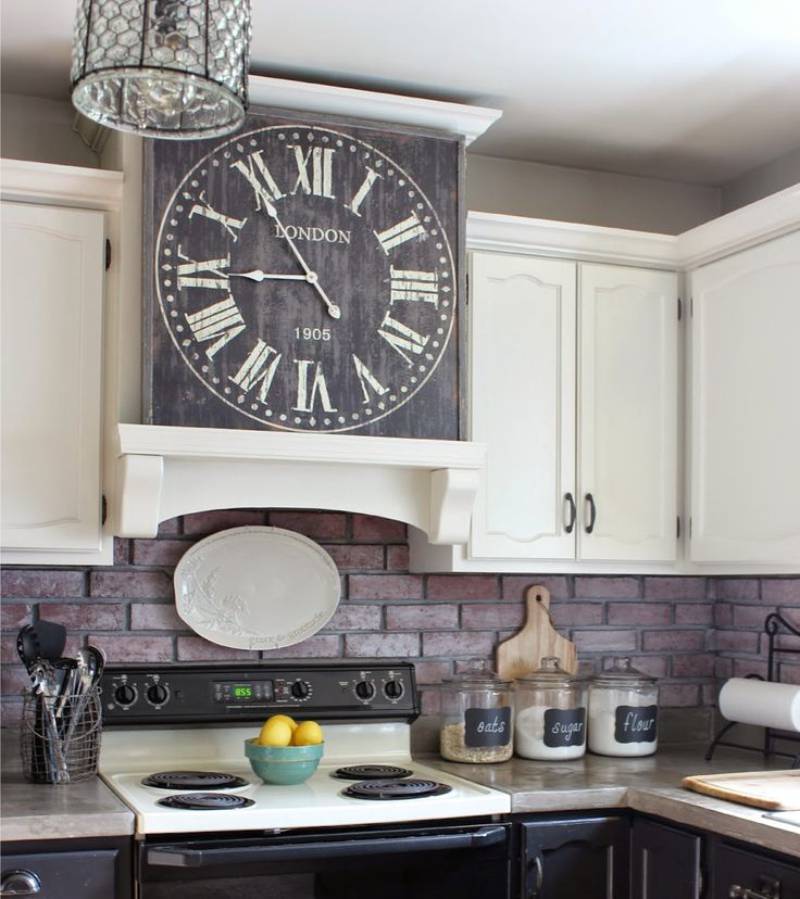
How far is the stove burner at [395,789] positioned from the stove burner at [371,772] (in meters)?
0.09

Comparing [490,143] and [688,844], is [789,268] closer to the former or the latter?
[490,143]

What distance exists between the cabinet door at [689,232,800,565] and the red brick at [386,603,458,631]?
2.07ft

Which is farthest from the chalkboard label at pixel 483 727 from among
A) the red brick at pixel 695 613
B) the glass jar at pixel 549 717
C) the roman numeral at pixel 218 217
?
the roman numeral at pixel 218 217

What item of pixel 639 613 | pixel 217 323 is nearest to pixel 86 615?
pixel 217 323

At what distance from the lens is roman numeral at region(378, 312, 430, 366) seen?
277 cm

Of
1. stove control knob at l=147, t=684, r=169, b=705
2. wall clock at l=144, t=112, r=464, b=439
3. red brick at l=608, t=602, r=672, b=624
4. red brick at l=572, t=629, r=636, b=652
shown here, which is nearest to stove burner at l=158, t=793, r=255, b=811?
stove control knob at l=147, t=684, r=169, b=705

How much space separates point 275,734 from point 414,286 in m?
1.02

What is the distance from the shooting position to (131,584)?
2.93 metres

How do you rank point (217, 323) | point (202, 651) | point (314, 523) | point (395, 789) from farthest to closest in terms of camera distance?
point (314, 523) → point (202, 651) → point (217, 323) → point (395, 789)

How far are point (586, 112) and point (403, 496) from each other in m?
1.04

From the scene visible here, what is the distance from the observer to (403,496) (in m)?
2.86

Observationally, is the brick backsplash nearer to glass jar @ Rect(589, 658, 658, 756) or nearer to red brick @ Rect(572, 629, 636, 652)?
red brick @ Rect(572, 629, 636, 652)

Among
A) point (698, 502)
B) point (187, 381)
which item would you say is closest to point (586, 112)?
point (698, 502)

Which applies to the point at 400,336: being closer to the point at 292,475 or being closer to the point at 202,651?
the point at 292,475
